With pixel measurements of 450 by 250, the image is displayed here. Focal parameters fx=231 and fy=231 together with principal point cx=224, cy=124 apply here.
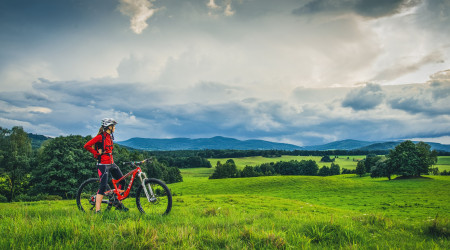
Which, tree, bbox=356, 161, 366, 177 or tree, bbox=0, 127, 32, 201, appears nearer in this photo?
tree, bbox=0, 127, 32, 201

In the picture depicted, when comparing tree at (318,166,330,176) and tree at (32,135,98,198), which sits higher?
tree at (32,135,98,198)

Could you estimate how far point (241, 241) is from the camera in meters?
4.32

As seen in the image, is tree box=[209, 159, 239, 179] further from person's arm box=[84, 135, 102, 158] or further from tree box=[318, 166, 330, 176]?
person's arm box=[84, 135, 102, 158]

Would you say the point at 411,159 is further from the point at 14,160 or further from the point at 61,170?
the point at 14,160

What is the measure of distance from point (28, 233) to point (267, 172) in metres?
116

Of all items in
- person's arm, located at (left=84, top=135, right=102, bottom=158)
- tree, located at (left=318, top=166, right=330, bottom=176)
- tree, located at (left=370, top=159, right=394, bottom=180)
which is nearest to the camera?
person's arm, located at (left=84, top=135, right=102, bottom=158)

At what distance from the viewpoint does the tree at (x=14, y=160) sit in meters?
45.6

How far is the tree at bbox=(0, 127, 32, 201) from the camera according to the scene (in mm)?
45625

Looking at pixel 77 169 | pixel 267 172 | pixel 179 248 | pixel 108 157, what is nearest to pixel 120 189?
pixel 108 157

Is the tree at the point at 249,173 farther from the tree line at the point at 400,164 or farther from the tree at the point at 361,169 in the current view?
the tree at the point at 361,169

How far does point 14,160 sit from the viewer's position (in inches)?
2200

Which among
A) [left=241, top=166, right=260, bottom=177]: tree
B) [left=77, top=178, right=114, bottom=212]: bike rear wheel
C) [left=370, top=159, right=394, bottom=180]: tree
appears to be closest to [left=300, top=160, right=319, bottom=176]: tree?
[left=241, top=166, right=260, bottom=177]: tree

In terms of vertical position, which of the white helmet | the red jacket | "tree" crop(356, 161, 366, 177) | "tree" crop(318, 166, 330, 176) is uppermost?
the white helmet

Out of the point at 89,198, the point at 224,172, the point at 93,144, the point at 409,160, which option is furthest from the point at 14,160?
the point at 409,160
